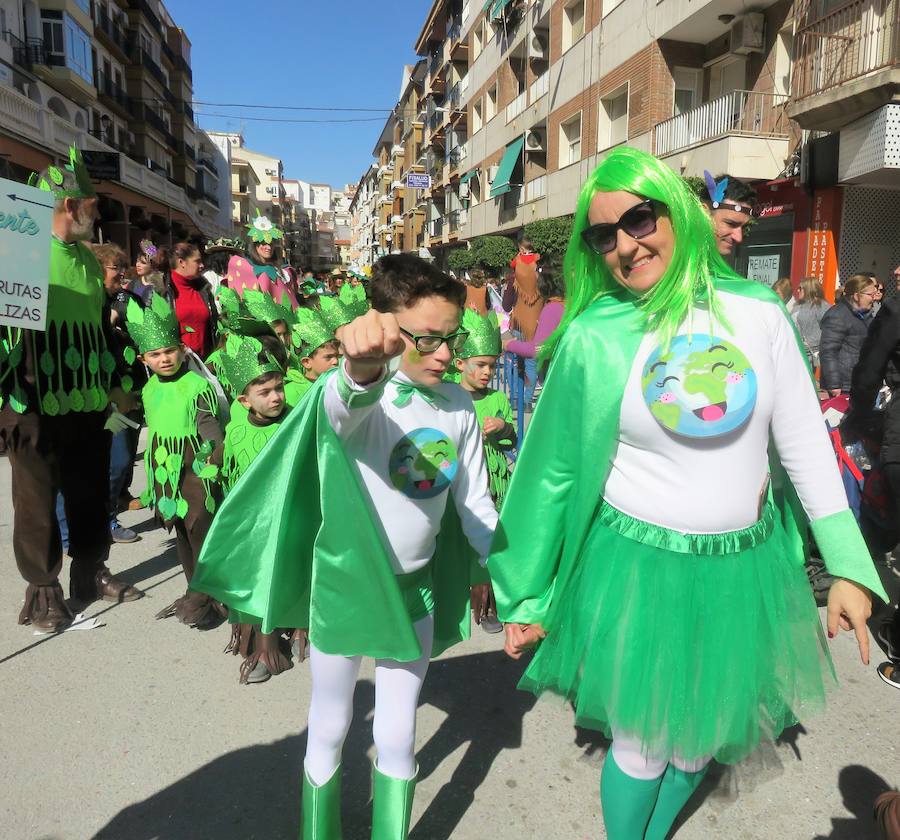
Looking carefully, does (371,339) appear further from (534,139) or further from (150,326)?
(534,139)

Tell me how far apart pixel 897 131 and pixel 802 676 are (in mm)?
10064

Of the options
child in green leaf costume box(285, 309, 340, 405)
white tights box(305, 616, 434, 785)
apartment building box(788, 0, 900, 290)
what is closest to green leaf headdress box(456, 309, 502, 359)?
child in green leaf costume box(285, 309, 340, 405)

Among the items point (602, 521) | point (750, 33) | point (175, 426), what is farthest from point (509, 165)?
point (602, 521)

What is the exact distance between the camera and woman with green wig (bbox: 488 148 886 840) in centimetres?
161

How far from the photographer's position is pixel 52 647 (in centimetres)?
338

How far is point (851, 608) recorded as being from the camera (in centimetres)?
162

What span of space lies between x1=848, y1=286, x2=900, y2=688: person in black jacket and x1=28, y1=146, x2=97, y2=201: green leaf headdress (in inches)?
157

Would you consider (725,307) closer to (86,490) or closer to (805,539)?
(805,539)

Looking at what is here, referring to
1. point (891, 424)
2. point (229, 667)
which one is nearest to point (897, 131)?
point (891, 424)

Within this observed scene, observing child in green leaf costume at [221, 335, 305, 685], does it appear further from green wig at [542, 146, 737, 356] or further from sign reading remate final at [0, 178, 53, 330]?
green wig at [542, 146, 737, 356]

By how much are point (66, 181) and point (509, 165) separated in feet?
73.4

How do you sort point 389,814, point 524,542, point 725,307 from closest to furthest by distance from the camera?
1. point 725,307
2. point 524,542
3. point 389,814

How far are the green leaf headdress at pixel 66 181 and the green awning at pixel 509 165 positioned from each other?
72.4 ft

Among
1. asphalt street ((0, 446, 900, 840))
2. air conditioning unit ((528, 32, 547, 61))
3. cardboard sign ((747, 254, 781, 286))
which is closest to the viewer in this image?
asphalt street ((0, 446, 900, 840))
